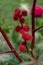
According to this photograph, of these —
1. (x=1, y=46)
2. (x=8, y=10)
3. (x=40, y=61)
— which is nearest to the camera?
(x=40, y=61)

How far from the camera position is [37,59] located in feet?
2.12

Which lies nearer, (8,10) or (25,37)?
(25,37)

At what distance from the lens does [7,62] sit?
2.36ft

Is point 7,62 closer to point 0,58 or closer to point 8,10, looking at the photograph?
point 0,58

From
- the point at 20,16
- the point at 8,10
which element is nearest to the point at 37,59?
the point at 20,16

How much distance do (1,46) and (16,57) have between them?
0.08m

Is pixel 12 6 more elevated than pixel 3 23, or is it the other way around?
pixel 3 23

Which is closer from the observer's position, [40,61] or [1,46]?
[40,61]

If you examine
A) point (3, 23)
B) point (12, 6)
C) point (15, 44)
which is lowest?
point (12, 6)

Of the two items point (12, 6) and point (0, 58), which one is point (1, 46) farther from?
point (12, 6)

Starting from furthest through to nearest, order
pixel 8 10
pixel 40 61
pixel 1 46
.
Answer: pixel 8 10, pixel 1 46, pixel 40 61

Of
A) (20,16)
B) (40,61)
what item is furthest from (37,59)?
(20,16)

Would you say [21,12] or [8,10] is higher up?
[21,12]

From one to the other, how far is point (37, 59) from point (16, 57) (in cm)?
8
